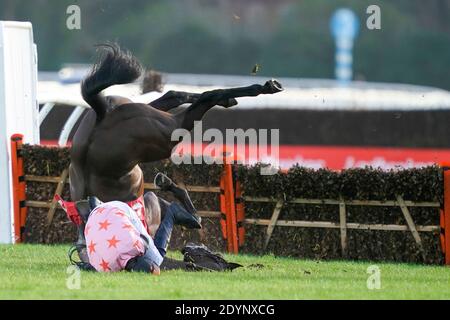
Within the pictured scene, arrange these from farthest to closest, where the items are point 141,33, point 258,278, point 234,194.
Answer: point 141,33, point 234,194, point 258,278

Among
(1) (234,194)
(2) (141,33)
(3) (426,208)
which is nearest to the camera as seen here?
(3) (426,208)

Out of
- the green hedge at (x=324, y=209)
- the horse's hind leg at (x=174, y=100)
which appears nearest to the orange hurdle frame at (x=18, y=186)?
the green hedge at (x=324, y=209)

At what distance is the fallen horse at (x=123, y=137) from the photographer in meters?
8.41

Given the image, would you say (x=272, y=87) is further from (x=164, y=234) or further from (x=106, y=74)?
(x=164, y=234)

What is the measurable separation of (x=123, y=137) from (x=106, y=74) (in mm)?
523

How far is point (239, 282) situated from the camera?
25.6ft

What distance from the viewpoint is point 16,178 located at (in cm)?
1142

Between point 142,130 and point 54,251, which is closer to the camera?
point 142,130

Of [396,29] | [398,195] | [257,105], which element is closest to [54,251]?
[398,195]

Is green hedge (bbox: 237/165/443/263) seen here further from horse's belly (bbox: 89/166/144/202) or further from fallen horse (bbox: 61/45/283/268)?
horse's belly (bbox: 89/166/144/202)

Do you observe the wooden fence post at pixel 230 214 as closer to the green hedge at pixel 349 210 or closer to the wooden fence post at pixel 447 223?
the green hedge at pixel 349 210

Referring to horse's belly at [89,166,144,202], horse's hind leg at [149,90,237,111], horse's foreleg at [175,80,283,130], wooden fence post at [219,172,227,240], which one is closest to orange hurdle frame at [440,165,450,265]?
wooden fence post at [219,172,227,240]

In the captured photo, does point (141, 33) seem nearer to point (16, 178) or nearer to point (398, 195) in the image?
point (16, 178)

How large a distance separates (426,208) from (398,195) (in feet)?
0.89
